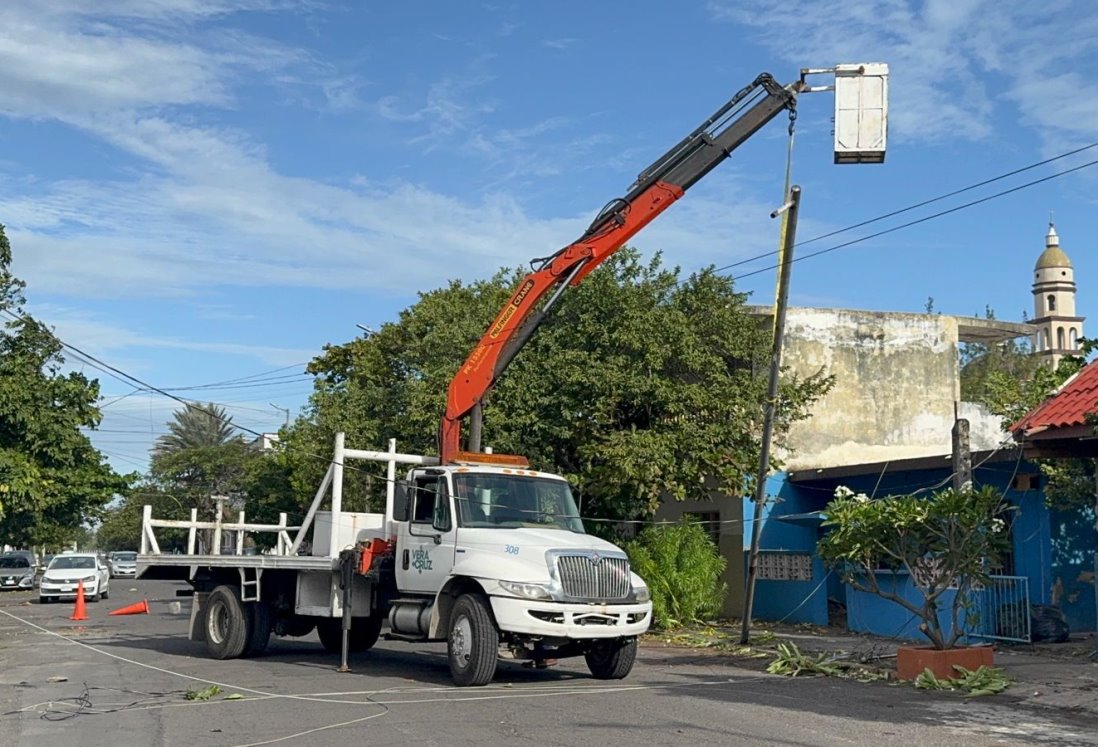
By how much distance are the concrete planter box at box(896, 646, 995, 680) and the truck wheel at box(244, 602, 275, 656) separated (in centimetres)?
915

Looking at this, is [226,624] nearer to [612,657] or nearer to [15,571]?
[612,657]

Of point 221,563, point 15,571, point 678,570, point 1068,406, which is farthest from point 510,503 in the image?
point 15,571

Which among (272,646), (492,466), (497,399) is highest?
(497,399)

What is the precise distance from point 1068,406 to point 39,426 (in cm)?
3242

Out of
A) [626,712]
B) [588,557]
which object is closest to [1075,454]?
[588,557]

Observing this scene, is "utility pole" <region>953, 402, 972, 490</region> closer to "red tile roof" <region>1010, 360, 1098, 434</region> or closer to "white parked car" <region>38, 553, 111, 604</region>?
"red tile roof" <region>1010, 360, 1098, 434</region>

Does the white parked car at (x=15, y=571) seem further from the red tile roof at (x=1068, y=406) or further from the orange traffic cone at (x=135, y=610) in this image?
the red tile roof at (x=1068, y=406)

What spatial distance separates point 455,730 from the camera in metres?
10.5

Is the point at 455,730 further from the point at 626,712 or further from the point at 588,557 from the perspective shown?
the point at 588,557

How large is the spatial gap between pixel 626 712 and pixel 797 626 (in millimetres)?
13576

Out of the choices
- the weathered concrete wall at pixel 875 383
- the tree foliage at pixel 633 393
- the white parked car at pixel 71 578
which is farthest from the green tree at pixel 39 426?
the weathered concrete wall at pixel 875 383

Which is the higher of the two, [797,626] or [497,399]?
[497,399]

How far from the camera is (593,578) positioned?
1392 centimetres

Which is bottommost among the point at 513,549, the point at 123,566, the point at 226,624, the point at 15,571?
the point at 123,566
